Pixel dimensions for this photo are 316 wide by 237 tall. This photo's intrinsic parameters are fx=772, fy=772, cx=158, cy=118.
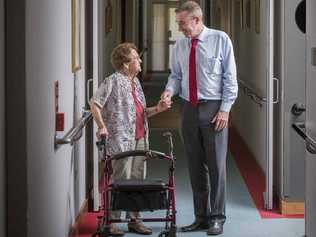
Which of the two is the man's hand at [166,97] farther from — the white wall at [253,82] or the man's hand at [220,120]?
the white wall at [253,82]

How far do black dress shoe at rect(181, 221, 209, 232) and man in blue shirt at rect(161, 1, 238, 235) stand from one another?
0.08 m

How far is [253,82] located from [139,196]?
15.9 feet

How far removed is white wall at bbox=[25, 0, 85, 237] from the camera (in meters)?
3.77

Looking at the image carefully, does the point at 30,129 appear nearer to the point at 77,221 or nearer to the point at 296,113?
the point at 77,221

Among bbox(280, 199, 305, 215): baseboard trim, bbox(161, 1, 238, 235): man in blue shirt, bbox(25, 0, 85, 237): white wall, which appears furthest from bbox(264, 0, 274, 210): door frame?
Answer: bbox(25, 0, 85, 237): white wall

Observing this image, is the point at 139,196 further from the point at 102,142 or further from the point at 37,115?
the point at 37,115

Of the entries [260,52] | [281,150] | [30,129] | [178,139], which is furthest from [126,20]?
[30,129]

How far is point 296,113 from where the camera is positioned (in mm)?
6336

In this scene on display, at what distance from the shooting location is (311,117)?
4.70m

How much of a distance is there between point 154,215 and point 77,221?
3.00 ft

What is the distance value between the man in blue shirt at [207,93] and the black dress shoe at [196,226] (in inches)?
3.1

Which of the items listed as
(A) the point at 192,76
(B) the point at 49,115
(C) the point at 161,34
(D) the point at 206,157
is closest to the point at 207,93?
(A) the point at 192,76

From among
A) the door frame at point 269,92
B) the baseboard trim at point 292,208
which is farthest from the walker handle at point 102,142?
the baseboard trim at point 292,208

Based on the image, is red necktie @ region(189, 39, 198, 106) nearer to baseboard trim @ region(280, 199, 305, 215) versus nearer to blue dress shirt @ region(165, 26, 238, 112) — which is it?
blue dress shirt @ region(165, 26, 238, 112)
